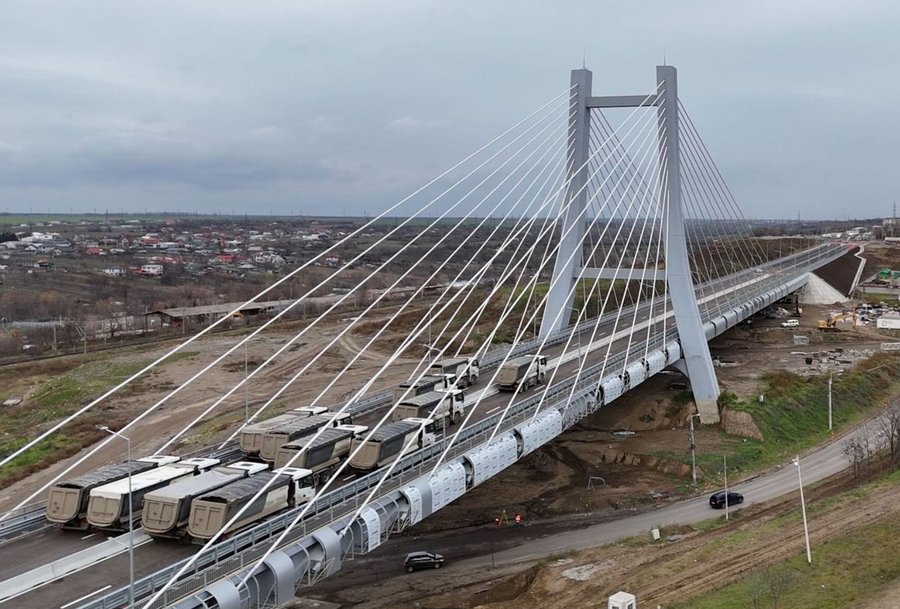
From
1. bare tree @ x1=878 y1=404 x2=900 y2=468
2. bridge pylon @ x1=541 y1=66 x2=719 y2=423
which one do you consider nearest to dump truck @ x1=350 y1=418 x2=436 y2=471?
bridge pylon @ x1=541 y1=66 x2=719 y2=423

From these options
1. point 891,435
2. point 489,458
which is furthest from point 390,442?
point 891,435

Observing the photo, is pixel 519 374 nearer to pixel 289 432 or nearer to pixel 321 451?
pixel 289 432

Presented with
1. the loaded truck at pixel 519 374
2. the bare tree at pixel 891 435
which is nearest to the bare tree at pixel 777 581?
the loaded truck at pixel 519 374

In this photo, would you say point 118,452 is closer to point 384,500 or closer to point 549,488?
point 549,488

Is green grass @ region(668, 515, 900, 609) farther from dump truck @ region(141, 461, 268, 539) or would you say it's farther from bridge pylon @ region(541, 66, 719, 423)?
bridge pylon @ region(541, 66, 719, 423)

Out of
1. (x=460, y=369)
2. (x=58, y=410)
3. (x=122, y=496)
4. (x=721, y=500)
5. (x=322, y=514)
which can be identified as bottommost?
(x=721, y=500)

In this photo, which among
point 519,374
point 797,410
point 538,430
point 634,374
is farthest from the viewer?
point 797,410
